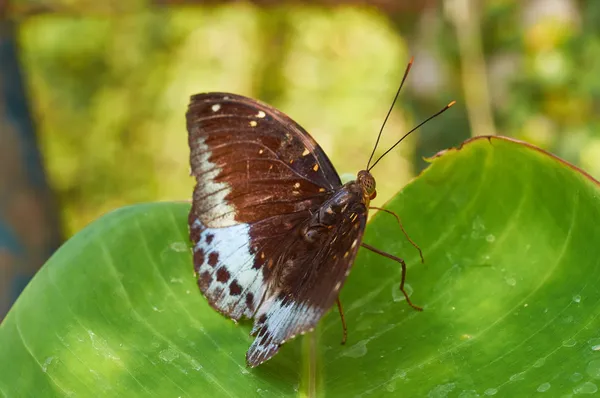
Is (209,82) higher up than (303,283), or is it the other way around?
(303,283)

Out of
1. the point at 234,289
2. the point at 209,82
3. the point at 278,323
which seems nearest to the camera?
the point at 278,323

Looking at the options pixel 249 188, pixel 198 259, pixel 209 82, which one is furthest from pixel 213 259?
pixel 209 82

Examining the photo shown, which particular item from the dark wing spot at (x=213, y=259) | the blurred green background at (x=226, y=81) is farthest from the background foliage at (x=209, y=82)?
the dark wing spot at (x=213, y=259)

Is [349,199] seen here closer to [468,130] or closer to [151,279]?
[151,279]

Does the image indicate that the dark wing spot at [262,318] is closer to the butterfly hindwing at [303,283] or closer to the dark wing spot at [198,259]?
the butterfly hindwing at [303,283]

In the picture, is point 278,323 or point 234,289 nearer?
point 278,323

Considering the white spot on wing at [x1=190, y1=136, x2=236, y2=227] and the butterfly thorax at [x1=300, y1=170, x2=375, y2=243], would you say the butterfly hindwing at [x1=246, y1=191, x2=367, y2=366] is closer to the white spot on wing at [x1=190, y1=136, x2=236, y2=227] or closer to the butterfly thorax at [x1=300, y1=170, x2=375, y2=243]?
the butterfly thorax at [x1=300, y1=170, x2=375, y2=243]

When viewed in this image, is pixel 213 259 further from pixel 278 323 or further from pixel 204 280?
pixel 278 323

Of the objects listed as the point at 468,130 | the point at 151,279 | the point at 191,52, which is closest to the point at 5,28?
the point at 151,279
